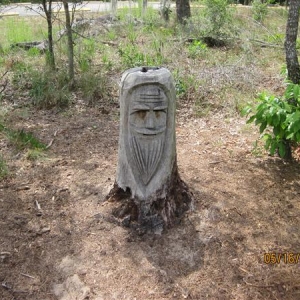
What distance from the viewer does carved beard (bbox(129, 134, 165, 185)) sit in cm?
308

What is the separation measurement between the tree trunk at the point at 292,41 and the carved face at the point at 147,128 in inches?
75.1

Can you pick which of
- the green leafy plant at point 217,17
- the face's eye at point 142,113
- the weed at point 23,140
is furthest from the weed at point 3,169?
the green leafy plant at point 217,17

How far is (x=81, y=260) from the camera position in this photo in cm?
294

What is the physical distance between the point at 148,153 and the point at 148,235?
657 mm

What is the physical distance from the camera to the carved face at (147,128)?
116 inches

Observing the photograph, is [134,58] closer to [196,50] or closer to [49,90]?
[196,50]

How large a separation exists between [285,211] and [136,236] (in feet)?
4.46

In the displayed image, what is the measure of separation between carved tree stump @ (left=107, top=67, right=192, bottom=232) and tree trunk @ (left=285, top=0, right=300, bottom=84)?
71.7 inches

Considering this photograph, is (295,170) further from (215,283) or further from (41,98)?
(41,98)

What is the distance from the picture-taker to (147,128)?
302 cm

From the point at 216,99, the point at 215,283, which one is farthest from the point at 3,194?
the point at 216,99

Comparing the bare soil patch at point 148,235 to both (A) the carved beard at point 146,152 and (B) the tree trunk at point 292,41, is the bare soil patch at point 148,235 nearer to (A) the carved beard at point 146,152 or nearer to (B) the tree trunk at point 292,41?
(A) the carved beard at point 146,152
